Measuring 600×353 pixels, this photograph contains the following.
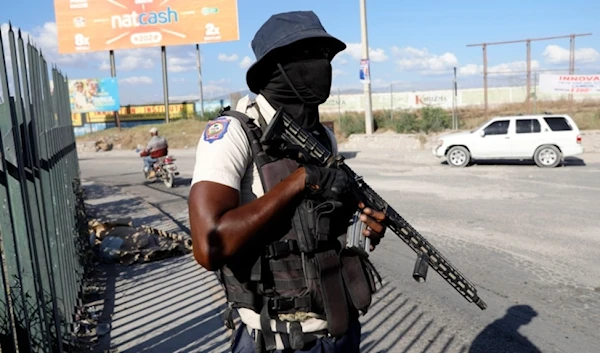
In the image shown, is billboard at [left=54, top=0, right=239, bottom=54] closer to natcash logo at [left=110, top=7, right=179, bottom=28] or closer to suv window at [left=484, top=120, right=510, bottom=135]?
natcash logo at [left=110, top=7, right=179, bottom=28]

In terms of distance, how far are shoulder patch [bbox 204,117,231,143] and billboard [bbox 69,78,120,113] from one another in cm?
3386

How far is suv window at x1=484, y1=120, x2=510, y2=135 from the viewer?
610 inches

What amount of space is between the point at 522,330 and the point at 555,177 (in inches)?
374

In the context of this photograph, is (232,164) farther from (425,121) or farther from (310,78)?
(425,121)

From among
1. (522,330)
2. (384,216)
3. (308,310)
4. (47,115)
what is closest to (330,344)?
(308,310)

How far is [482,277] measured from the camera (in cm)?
555

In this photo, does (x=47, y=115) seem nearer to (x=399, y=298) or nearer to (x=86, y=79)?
(x=399, y=298)

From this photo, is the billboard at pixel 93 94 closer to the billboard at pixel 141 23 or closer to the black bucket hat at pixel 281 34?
the billboard at pixel 141 23

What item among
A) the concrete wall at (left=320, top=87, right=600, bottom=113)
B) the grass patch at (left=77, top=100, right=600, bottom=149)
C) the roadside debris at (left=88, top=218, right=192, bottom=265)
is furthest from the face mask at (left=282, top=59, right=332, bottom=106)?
the concrete wall at (left=320, top=87, right=600, bottom=113)

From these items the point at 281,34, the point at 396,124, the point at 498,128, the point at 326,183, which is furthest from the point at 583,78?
the point at 326,183

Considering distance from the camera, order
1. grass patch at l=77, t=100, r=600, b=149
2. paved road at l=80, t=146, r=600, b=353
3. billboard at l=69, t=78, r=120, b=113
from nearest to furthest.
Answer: paved road at l=80, t=146, r=600, b=353, grass patch at l=77, t=100, r=600, b=149, billboard at l=69, t=78, r=120, b=113

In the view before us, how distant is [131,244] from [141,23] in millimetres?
29459

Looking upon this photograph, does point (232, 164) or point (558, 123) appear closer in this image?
point (232, 164)

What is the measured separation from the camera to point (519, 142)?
15195 millimetres
